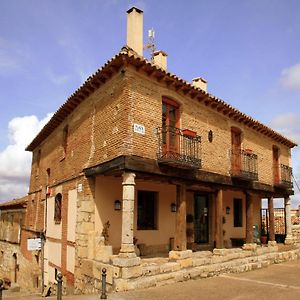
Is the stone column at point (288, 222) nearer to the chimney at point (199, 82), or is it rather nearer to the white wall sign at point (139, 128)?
the chimney at point (199, 82)

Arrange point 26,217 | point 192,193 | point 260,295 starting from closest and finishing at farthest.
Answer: point 260,295
point 192,193
point 26,217

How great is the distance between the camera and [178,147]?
12445 mm

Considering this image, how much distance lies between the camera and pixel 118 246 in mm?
12531

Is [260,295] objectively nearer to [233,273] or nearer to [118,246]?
[233,273]

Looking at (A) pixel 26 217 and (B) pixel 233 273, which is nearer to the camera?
(B) pixel 233 273

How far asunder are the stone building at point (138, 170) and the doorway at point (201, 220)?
1.8 inches

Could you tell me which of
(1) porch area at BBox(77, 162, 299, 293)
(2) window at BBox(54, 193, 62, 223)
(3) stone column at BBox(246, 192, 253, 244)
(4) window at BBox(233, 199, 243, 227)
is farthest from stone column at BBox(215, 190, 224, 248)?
(2) window at BBox(54, 193, 62, 223)

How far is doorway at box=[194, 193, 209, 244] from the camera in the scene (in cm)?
1616

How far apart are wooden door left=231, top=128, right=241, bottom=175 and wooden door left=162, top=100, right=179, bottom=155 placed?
4.04 metres

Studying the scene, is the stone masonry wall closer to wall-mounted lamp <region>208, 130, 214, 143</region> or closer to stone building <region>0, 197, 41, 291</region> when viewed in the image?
wall-mounted lamp <region>208, 130, 214, 143</region>

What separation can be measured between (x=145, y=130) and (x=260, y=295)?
5.66 m

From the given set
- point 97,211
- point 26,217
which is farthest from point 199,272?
point 26,217

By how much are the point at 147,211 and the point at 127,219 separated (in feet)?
11.9

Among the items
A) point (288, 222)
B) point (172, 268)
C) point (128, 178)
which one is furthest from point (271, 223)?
point (128, 178)
